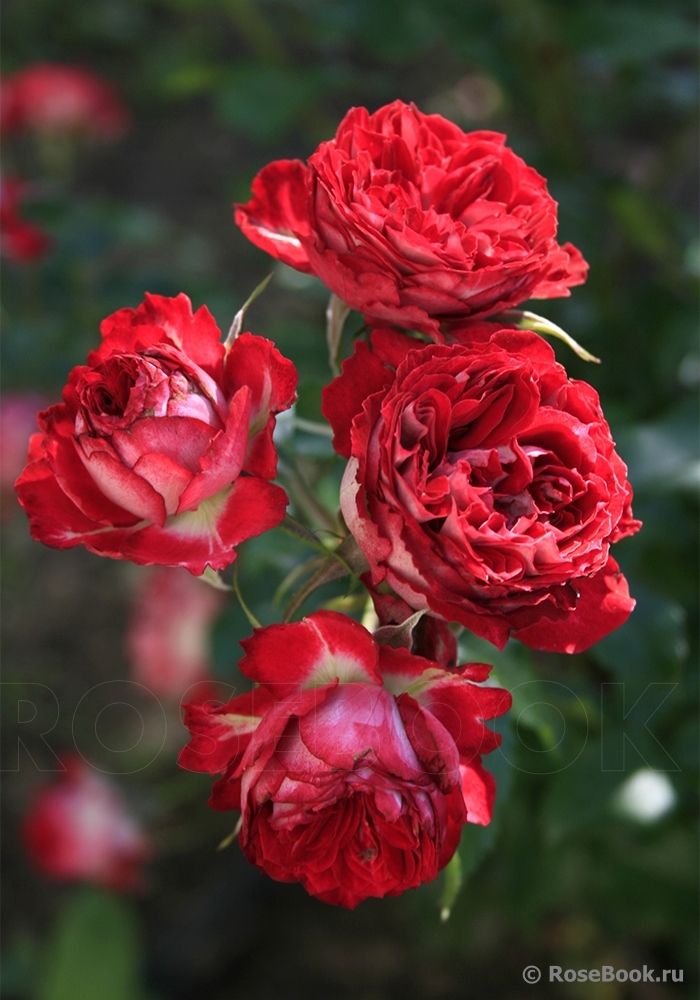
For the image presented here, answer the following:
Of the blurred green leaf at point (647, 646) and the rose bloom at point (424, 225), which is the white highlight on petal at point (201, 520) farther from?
the blurred green leaf at point (647, 646)

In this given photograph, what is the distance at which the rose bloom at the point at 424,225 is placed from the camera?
1.68 feet

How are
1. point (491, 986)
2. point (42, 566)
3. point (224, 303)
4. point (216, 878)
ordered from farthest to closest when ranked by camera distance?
point (42, 566), point (216, 878), point (491, 986), point (224, 303)

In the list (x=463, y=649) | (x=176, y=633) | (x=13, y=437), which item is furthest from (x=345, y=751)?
(x=13, y=437)

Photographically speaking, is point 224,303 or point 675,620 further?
point 224,303

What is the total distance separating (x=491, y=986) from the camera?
59.6 inches

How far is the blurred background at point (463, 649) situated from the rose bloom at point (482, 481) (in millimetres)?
211

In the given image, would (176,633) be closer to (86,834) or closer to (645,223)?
(86,834)

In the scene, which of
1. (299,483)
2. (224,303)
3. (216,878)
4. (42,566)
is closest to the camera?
(299,483)

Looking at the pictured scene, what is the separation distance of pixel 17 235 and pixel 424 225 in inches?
33.8

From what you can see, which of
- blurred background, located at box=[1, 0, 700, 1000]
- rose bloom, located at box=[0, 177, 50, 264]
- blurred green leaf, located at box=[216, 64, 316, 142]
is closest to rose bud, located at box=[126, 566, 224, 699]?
blurred background, located at box=[1, 0, 700, 1000]

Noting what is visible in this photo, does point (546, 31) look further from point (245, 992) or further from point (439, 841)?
point (245, 992)

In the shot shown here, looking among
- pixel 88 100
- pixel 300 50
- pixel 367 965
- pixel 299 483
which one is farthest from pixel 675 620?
pixel 300 50

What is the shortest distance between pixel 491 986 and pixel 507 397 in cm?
135

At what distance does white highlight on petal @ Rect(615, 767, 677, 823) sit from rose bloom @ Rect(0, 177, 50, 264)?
3.16 ft
